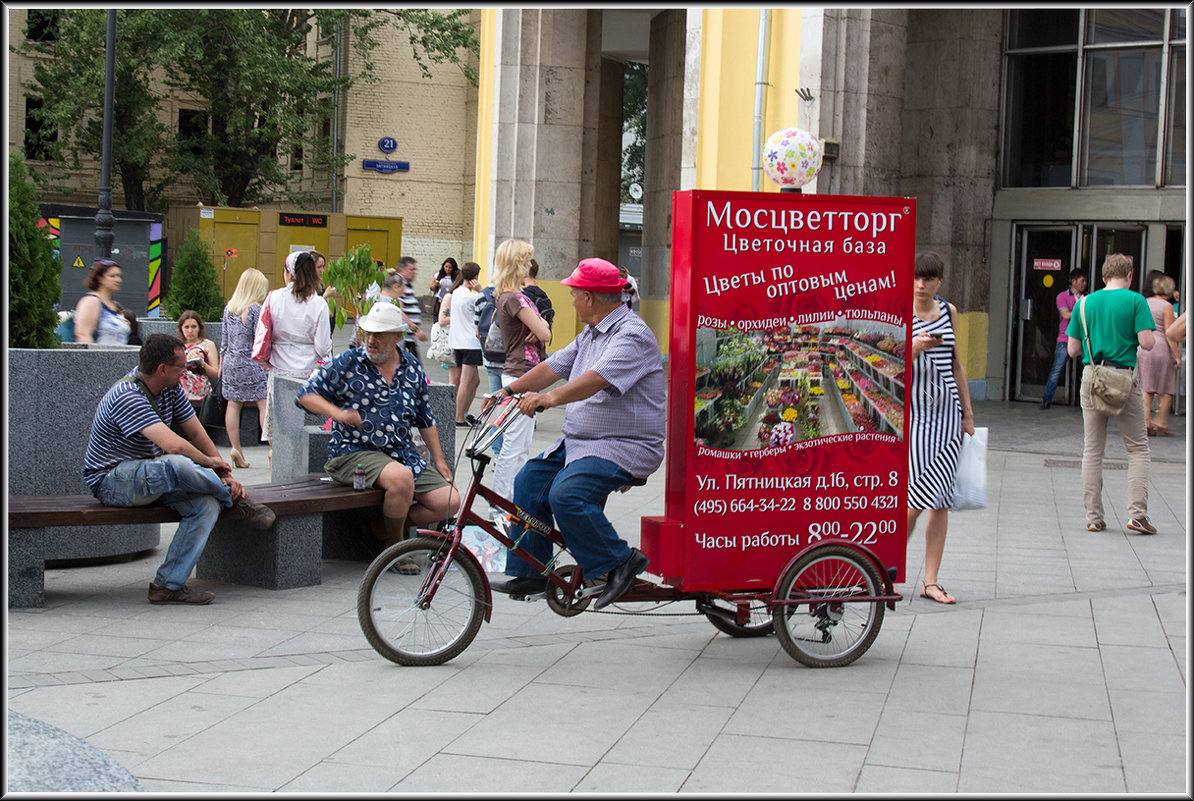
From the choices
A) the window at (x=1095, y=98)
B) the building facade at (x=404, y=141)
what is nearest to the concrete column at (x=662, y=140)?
the window at (x=1095, y=98)

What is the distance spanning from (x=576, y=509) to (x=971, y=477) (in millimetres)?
2681

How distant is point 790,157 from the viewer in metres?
15.2

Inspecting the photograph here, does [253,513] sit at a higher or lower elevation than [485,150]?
lower

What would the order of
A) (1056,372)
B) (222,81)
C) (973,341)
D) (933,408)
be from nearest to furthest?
(933,408) → (1056,372) → (973,341) → (222,81)

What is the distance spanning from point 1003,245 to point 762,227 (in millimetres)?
15077

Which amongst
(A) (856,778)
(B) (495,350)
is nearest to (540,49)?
(B) (495,350)

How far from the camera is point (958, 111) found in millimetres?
19625

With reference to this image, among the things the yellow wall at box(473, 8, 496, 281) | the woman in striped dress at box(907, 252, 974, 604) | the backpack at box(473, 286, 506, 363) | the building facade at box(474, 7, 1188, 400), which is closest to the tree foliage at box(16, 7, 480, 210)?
the yellow wall at box(473, 8, 496, 281)

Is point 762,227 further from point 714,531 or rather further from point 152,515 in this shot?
point 152,515

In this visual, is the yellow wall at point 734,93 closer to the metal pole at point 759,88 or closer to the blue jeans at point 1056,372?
the metal pole at point 759,88

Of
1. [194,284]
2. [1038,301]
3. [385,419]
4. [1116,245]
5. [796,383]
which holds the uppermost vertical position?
[1116,245]

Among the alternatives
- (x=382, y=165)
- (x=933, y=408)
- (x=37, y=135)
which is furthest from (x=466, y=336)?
(x=37, y=135)

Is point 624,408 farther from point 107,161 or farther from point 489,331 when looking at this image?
point 107,161

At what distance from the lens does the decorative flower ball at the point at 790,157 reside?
15.2 m
